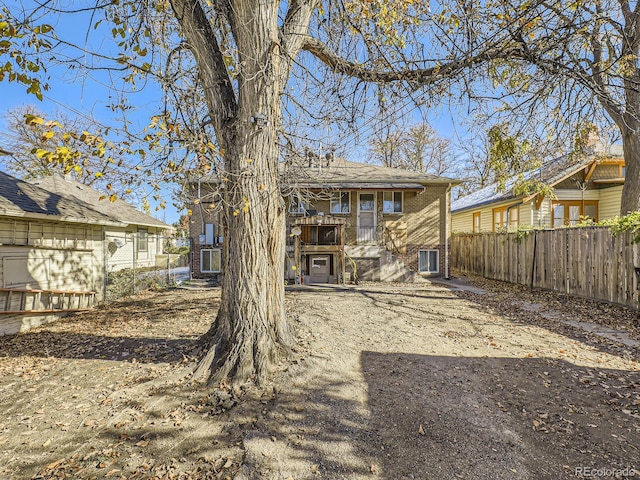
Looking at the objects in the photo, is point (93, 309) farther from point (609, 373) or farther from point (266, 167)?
point (609, 373)

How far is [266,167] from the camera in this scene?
4.32 metres

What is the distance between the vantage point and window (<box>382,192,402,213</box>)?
51.4ft

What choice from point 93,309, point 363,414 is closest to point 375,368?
point 363,414

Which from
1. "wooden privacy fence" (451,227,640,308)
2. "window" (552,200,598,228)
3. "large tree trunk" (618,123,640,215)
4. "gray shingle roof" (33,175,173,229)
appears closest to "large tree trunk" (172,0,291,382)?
"wooden privacy fence" (451,227,640,308)

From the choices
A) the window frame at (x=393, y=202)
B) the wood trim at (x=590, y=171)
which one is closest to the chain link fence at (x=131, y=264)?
the window frame at (x=393, y=202)

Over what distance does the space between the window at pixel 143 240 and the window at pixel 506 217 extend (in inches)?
731

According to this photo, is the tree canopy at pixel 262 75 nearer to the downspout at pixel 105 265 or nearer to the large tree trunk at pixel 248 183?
the large tree trunk at pixel 248 183

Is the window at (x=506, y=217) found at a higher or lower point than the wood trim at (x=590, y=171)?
lower

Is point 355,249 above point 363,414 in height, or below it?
above

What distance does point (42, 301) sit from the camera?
8.33 m

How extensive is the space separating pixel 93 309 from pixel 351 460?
10.1 metres

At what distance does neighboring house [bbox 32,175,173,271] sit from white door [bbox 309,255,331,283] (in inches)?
291

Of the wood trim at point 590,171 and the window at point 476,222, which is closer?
the wood trim at point 590,171

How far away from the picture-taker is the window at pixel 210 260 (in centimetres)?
1503
